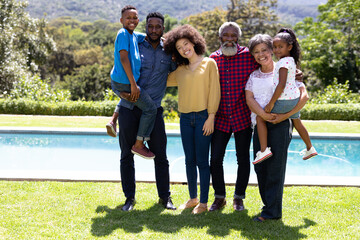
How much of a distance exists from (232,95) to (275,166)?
66cm

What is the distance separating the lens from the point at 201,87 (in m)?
3.12

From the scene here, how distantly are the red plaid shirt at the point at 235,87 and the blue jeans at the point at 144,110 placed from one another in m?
0.59

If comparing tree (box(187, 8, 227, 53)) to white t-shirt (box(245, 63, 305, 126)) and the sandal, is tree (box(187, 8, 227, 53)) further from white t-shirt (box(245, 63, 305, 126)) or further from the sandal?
the sandal

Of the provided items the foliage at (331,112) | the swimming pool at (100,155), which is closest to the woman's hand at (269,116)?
the swimming pool at (100,155)

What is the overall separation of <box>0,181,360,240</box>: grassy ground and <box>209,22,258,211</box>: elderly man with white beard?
15.9 inches

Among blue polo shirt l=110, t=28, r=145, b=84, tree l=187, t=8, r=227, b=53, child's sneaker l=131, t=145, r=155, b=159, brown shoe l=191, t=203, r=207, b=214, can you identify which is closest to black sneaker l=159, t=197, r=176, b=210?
brown shoe l=191, t=203, r=207, b=214

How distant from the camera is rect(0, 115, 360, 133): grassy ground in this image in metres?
8.42

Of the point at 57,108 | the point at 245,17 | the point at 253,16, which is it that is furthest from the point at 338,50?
the point at 57,108

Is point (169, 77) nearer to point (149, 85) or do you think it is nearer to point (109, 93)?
point (149, 85)

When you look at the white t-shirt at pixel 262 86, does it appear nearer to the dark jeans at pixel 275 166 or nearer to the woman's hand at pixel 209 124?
the dark jeans at pixel 275 166

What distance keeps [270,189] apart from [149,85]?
1290 millimetres

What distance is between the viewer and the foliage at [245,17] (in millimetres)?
24547

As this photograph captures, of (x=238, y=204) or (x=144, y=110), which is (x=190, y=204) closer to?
(x=238, y=204)

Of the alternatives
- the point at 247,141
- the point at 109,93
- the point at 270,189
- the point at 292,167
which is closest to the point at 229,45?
the point at 247,141
